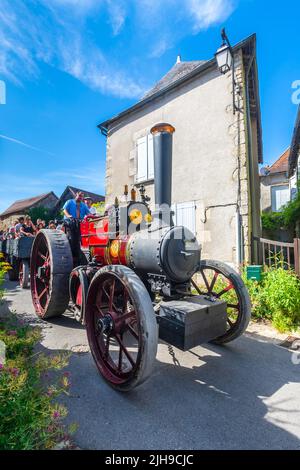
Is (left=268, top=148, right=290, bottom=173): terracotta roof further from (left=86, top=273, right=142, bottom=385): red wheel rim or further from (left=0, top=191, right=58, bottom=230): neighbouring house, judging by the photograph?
(left=0, top=191, right=58, bottom=230): neighbouring house

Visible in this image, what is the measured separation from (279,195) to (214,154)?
11.9 metres

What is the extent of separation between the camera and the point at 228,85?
5.98 meters

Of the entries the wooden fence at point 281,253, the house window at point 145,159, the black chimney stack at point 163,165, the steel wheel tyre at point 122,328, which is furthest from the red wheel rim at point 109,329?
the house window at point 145,159

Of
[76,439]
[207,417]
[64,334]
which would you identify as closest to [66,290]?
[64,334]

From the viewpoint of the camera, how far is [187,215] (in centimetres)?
653

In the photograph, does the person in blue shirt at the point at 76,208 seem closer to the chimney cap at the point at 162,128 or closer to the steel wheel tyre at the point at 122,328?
the steel wheel tyre at the point at 122,328

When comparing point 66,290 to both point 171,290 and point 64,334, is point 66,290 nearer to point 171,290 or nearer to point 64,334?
point 64,334

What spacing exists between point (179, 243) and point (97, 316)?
3.73 ft

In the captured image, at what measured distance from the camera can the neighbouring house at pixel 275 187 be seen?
16.1 m

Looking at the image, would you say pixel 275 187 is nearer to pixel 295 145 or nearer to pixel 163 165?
pixel 295 145

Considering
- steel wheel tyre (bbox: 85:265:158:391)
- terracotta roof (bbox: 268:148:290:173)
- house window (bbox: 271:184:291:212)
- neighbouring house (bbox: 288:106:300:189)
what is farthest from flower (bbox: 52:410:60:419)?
terracotta roof (bbox: 268:148:290:173)

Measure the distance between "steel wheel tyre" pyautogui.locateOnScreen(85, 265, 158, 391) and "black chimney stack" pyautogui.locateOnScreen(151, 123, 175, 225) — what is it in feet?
3.16

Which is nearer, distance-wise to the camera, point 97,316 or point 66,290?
point 97,316

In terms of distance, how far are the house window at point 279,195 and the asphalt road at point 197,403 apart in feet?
47.9
